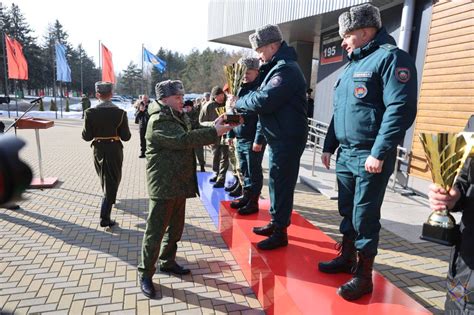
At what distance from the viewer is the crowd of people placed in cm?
210

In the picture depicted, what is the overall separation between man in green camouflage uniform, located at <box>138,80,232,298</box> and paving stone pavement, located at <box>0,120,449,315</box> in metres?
0.35

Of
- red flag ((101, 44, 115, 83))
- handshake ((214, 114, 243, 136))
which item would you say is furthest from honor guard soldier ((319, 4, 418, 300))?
red flag ((101, 44, 115, 83))

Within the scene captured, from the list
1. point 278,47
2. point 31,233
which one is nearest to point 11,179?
point 278,47

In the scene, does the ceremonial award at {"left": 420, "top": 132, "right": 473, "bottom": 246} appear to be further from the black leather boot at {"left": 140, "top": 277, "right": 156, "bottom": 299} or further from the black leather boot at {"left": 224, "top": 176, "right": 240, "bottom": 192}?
the black leather boot at {"left": 224, "top": 176, "right": 240, "bottom": 192}

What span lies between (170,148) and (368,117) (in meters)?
1.63

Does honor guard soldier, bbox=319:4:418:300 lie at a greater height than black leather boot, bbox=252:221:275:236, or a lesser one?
greater

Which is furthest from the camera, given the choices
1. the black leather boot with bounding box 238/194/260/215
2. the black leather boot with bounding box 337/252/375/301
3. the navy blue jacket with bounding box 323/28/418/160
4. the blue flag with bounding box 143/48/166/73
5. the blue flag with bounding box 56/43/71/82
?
the blue flag with bounding box 56/43/71/82

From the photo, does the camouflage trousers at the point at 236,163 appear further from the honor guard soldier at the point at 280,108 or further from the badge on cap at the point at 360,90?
the badge on cap at the point at 360,90

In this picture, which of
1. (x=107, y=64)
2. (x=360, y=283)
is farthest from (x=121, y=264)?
(x=107, y=64)

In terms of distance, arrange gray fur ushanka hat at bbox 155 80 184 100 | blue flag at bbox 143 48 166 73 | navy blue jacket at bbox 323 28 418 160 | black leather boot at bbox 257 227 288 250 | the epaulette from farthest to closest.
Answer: blue flag at bbox 143 48 166 73 → black leather boot at bbox 257 227 288 250 → gray fur ushanka hat at bbox 155 80 184 100 → the epaulette → navy blue jacket at bbox 323 28 418 160

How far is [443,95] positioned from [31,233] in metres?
7.17

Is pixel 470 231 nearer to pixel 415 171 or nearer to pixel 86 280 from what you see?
pixel 86 280

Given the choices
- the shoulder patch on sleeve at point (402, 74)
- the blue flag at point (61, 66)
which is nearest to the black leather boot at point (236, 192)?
the shoulder patch on sleeve at point (402, 74)

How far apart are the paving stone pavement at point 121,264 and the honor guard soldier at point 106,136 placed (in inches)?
23.3
